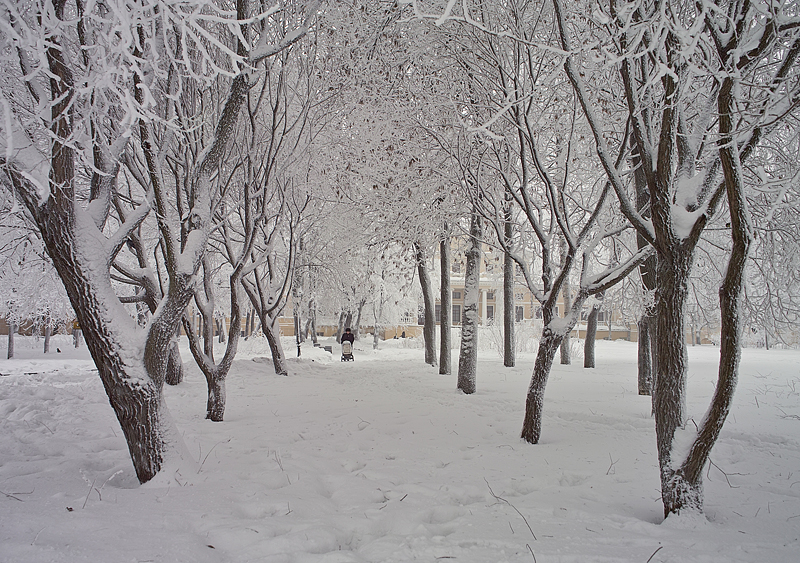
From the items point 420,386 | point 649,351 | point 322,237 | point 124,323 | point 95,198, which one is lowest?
point 420,386

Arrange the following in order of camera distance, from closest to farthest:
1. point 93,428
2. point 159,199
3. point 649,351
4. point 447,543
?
point 447,543 < point 159,199 < point 93,428 < point 649,351

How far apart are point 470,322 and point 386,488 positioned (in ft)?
19.3

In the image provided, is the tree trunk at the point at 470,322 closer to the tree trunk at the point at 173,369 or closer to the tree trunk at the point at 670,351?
the tree trunk at the point at 670,351

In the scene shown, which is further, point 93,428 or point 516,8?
point 93,428

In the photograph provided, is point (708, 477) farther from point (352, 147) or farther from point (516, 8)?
point (352, 147)

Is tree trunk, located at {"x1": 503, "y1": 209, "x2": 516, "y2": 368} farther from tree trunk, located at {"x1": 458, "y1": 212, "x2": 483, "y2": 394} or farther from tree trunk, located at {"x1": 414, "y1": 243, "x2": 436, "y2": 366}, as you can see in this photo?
tree trunk, located at {"x1": 458, "y1": 212, "x2": 483, "y2": 394}

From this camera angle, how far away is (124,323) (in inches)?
142

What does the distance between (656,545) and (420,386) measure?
740cm

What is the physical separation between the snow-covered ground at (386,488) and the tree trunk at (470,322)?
159cm

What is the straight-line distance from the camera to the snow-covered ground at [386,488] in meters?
2.72

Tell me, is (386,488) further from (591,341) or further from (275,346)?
(591,341)

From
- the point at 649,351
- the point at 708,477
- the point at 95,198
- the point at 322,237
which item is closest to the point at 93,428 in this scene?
the point at 95,198

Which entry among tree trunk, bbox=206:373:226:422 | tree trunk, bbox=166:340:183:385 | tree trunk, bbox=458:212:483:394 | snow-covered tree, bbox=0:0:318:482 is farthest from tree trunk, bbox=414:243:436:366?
snow-covered tree, bbox=0:0:318:482

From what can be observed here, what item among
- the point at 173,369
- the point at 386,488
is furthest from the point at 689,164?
the point at 173,369
